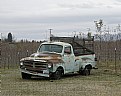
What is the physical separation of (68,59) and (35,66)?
6.65ft

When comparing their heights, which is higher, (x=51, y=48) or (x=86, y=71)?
(x=51, y=48)

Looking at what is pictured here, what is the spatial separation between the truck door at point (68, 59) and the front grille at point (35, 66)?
60.4 inches

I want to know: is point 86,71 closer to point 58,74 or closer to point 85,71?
point 85,71

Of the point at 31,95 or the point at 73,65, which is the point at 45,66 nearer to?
the point at 73,65

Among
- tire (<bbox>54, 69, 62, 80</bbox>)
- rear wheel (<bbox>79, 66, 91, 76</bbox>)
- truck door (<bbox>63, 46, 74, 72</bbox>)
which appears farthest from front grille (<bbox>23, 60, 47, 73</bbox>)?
rear wheel (<bbox>79, 66, 91, 76</bbox>)

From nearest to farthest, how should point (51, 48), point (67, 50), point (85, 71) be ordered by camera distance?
point (51, 48) < point (67, 50) < point (85, 71)

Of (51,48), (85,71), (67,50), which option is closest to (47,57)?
(51,48)

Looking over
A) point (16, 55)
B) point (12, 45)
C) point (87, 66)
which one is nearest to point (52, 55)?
point (87, 66)

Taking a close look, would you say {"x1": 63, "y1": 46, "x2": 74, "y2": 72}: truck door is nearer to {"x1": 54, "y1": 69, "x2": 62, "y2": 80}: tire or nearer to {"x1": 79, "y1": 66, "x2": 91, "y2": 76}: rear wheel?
{"x1": 54, "y1": 69, "x2": 62, "y2": 80}: tire

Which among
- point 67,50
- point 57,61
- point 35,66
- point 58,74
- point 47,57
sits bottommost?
point 58,74

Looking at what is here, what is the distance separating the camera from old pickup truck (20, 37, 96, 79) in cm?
1573

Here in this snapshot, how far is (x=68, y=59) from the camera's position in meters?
17.2

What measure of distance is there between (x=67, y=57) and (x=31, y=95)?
6113 mm

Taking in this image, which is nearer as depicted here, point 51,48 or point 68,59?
point 68,59
